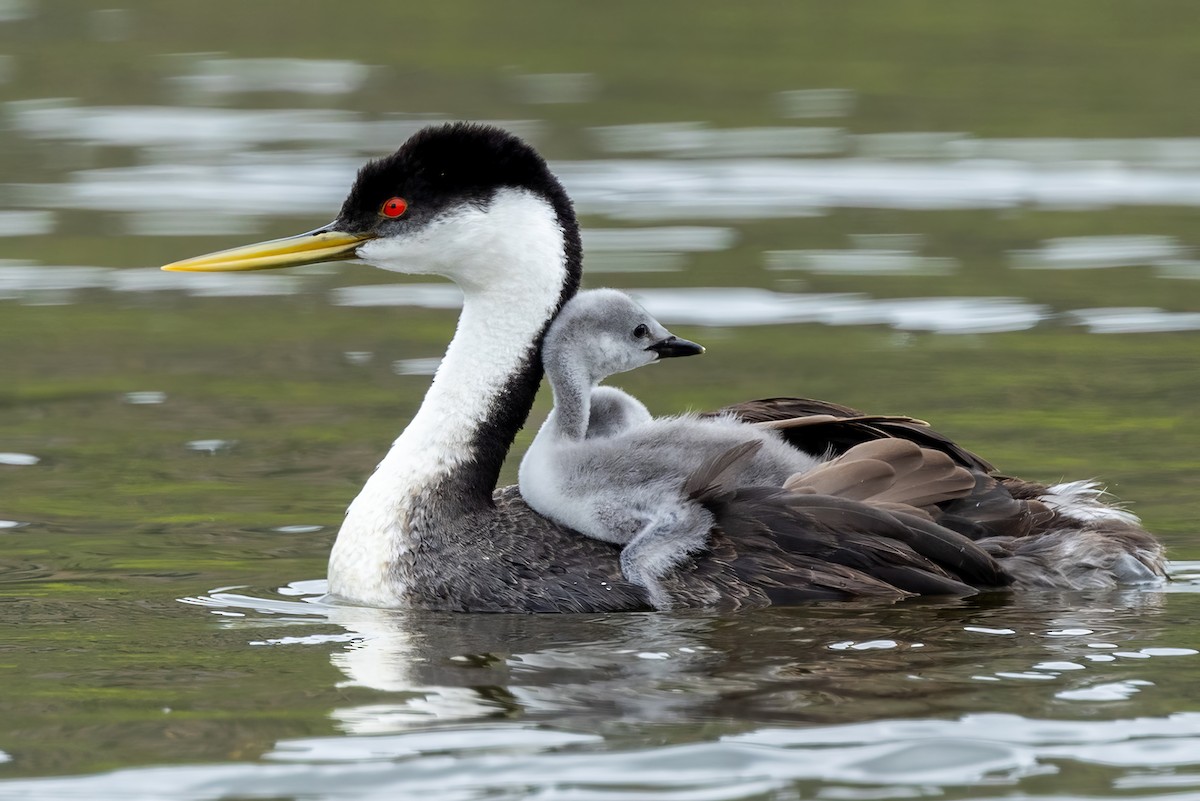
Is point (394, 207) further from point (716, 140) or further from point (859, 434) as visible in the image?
point (716, 140)

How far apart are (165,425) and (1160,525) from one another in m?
4.79

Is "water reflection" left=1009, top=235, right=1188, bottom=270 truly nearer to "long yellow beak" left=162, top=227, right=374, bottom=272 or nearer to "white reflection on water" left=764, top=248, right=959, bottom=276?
"white reflection on water" left=764, top=248, right=959, bottom=276

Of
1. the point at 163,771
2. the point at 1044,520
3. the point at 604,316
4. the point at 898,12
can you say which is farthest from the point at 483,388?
the point at 898,12

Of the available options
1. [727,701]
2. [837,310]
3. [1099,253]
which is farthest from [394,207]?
[1099,253]

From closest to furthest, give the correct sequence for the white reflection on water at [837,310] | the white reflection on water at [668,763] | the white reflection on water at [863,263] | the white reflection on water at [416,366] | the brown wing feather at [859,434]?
the white reflection on water at [668,763], the brown wing feather at [859,434], the white reflection on water at [416,366], the white reflection on water at [837,310], the white reflection on water at [863,263]

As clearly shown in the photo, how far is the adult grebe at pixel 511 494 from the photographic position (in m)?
7.89

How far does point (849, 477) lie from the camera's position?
7973 millimetres

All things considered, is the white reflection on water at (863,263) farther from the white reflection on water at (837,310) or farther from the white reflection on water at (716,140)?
the white reflection on water at (716,140)

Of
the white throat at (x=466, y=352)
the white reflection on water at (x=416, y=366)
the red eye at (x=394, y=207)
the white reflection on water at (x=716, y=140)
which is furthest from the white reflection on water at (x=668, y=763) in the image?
the white reflection on water at (x=716, y=140)

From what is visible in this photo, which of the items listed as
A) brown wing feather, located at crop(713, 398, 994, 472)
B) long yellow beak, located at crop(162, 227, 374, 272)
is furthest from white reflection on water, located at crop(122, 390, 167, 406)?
brown wing feather, located at crop(713, 398, 994, 472)

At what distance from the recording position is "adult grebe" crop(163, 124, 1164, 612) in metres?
7.89

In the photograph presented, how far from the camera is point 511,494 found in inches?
339

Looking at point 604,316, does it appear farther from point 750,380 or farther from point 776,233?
point 776,233

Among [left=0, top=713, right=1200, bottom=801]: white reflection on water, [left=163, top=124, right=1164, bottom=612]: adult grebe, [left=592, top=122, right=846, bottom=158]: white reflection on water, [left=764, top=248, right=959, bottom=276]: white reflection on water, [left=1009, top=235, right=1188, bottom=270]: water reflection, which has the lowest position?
[left=0, top=713, right=1200, bottom=801]: white reflection on water
